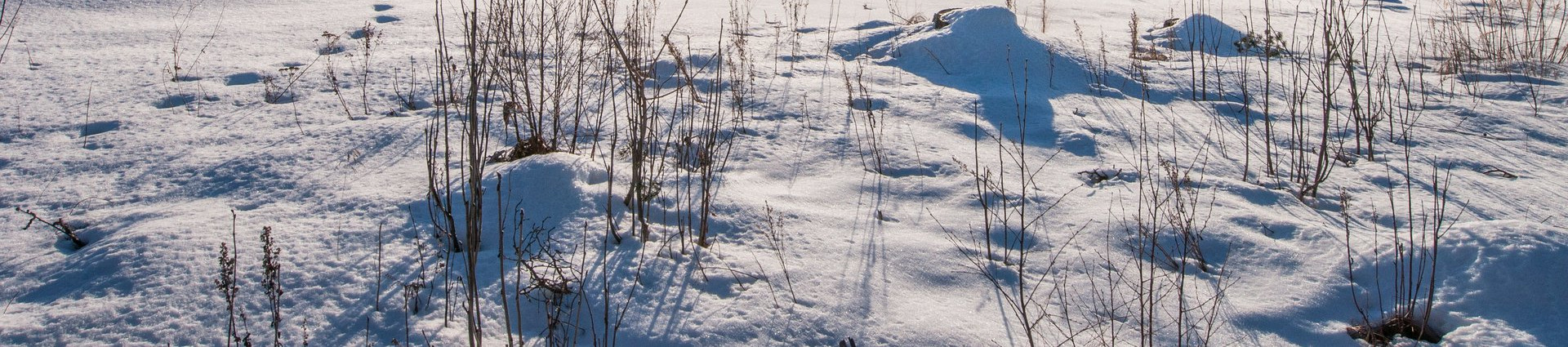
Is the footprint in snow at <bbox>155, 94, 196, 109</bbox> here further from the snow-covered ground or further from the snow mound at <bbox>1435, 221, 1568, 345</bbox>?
the snow mound at <bbox>1435, 221, 1568, 345</bbox>

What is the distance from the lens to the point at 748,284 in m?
2.33

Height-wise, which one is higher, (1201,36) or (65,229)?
(1201,36)

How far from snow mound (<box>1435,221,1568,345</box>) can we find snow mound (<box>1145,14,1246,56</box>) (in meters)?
3.13

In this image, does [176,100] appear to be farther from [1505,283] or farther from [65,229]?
[1505,283]

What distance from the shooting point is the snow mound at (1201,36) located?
550cm

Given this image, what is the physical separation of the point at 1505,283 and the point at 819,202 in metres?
1.83

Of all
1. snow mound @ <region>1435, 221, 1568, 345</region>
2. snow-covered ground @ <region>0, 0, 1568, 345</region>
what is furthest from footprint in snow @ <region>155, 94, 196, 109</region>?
snow mound @ <region>1435, 221, 1568, 345</region>

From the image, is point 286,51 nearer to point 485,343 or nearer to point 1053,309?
point 485,343

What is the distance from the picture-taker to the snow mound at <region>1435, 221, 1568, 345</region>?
2168 mm

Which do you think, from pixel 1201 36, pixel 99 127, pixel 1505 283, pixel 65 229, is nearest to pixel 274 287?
pixel 65 229

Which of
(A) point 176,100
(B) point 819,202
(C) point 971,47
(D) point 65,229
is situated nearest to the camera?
(D) point 65,229

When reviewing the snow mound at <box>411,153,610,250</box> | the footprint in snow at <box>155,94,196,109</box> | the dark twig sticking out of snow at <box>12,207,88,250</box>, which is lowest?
the dark twig sticking out of snow at <box>12,207,88,250</box>

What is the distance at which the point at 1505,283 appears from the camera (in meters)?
2.30

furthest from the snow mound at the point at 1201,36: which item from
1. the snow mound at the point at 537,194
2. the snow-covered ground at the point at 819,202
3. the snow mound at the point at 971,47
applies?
the snow mound at the point at 537,194
